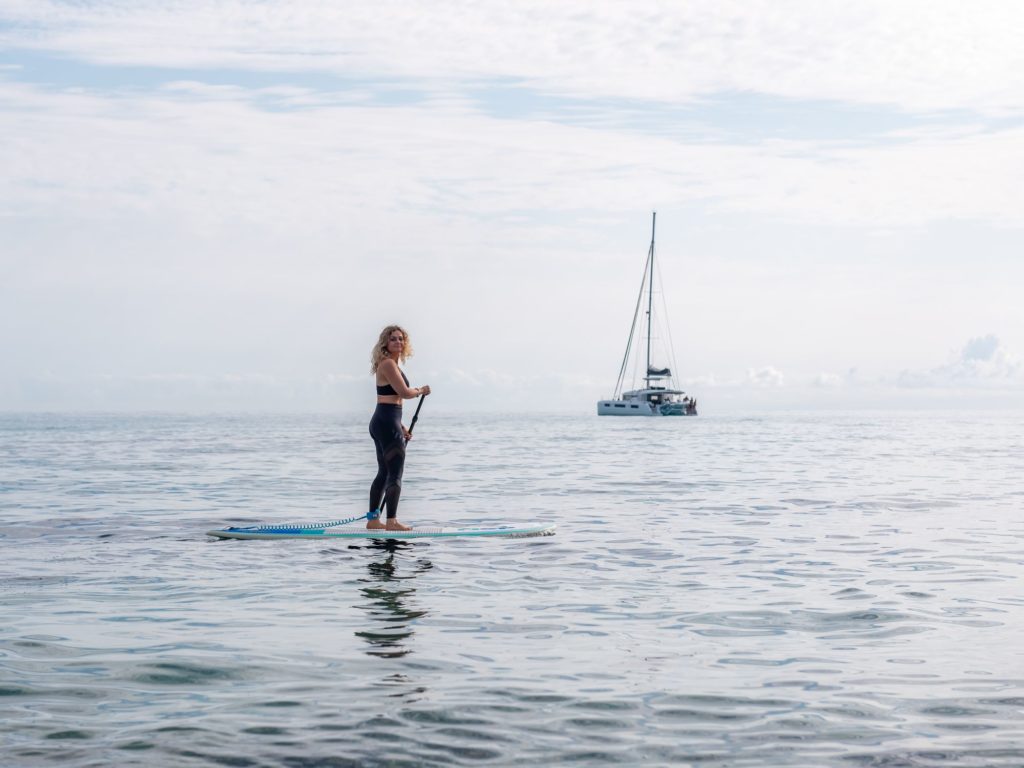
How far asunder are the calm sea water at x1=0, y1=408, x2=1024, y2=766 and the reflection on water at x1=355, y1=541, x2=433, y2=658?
0.13 ft

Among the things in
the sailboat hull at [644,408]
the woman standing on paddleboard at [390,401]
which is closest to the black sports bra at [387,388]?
the woman standing on paddleboard at [390,401]

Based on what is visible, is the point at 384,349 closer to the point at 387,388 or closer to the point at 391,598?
the point at 387,388

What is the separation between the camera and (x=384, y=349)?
13555 mm

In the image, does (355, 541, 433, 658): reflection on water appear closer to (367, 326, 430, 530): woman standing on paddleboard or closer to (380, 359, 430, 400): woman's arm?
(367, 326, 430, 530): woman standing on paddleboard

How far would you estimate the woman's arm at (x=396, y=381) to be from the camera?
525 inches

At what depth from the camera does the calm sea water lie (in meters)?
5.45

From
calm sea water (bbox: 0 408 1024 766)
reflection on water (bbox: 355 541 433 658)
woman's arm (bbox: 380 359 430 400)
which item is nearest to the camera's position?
calm sea water (bbox: 0 408 1024 766)

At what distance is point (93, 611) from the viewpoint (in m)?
8.88

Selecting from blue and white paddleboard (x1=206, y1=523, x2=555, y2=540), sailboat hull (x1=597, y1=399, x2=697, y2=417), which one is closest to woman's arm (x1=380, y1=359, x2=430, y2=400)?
blue and white paddleboard (x1=206, y1=523, x2=555, y2=540)

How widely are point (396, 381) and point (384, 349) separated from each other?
1.59 ft

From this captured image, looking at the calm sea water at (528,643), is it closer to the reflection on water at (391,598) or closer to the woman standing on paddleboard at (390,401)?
the reflection on water at (391,598)

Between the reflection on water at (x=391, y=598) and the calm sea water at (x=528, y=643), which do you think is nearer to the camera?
the calm sea water at (x=528, y=643)

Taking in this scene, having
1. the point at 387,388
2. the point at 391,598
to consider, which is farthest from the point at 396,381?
the point at 391,598

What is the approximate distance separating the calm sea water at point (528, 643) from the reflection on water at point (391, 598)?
0.13 feet
